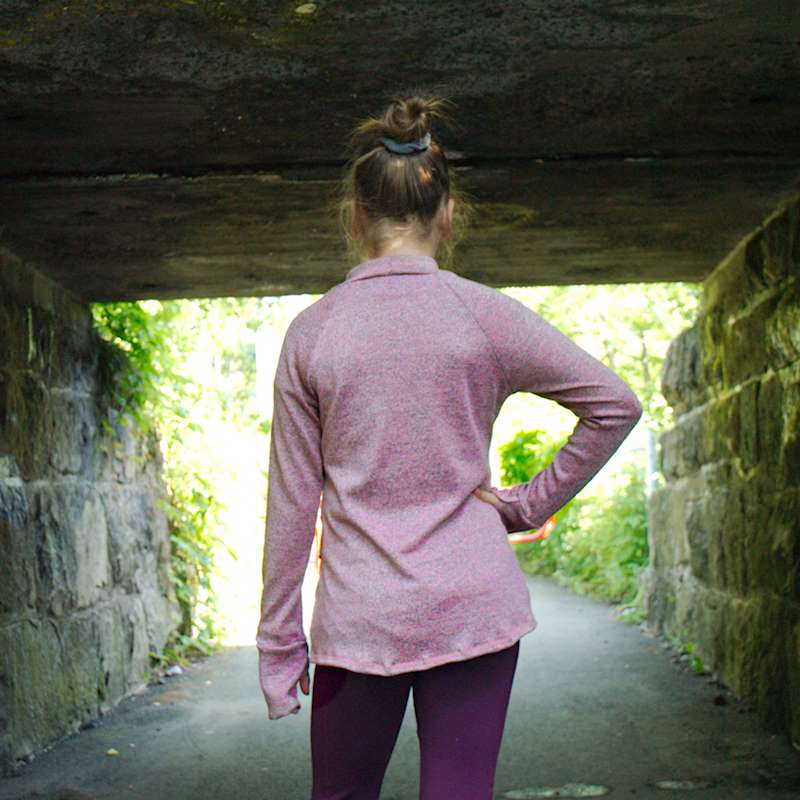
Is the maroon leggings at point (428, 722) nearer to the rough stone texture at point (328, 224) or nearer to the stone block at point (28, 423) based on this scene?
the rough stone texture at point (328, 224)

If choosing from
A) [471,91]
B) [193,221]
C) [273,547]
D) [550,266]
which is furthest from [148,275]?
[273,547]

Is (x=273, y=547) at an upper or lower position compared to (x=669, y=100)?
lower

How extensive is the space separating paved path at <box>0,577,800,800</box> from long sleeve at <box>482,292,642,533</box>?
2.47 meters

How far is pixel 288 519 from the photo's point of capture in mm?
2145

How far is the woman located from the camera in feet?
6.58

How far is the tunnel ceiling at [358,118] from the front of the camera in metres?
3.24

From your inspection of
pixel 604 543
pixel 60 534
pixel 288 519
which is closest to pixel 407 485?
pixel 288 519

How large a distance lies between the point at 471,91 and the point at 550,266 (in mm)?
2564

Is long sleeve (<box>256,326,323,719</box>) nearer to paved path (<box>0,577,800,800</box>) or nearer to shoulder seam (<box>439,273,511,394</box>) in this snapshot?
shoulder seam (<box>439,273,511,394</box>)

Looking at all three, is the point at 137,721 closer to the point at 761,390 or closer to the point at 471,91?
the point at 761,390

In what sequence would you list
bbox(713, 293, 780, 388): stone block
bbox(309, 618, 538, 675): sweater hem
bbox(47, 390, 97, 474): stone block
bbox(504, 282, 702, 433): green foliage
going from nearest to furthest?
bbox(309, 618, 538, 675): sweater hem < bbox(713, 293, 780, 388): stone block < bbox(47, 390, 97, 474): stone block < bbox(504, 282, 702, 433): green foliage

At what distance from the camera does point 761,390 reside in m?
5.48

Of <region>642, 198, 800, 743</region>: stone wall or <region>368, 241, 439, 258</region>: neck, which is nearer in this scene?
<region>368, 241, 439, 258</region>: neck

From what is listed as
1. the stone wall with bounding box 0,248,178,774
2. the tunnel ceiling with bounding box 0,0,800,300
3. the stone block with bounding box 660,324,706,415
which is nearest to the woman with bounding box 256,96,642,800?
the tunnel ceiling with bounding box 0,0,800,300
